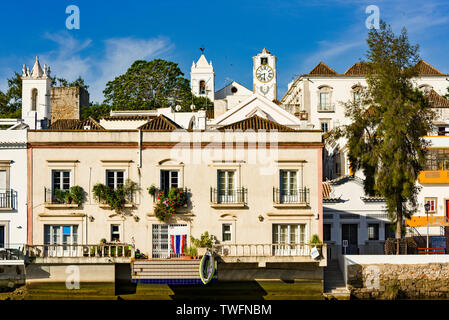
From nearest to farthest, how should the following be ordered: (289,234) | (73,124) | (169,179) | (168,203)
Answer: (168,203), (289,234), (169,179), (73,124)

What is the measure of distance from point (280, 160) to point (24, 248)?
14.7 meters

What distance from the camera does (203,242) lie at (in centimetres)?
3316

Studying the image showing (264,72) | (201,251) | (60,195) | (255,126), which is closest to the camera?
(201,251)

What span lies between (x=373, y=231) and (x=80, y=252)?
20.5 m

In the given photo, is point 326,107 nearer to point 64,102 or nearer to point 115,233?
point 64,102

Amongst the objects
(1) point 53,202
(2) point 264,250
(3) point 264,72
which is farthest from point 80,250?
(3) point 264,72

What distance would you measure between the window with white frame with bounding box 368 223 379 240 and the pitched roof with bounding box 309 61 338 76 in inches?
1098

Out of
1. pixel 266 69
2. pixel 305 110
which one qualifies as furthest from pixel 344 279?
pixel 266 69

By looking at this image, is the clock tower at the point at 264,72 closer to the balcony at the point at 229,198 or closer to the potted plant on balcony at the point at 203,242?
the balcony at the point at 229,198

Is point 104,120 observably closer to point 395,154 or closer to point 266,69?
point 395,154

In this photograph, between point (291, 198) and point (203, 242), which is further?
point (291, 198)

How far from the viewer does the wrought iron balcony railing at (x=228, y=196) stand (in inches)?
1335

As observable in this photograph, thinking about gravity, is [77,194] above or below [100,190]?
below

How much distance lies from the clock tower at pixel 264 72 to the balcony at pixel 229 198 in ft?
190
